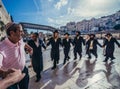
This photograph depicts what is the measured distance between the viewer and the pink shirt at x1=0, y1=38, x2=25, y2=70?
8.42 feet

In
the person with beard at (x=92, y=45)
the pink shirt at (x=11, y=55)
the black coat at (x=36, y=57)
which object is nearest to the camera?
the pink shirt at (x=11, y=55)

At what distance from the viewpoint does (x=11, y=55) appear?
8.80 ft

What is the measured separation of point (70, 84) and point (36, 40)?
2065 millimetres

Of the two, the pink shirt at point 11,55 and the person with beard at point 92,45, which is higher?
the pink shirt at point 11,55

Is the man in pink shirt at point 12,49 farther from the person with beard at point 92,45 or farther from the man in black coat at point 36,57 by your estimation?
A: the person with beard at point 92,45

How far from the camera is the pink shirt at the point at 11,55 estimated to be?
8.42ft

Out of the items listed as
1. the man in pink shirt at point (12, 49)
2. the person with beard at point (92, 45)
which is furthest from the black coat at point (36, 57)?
the person with beard at point (92, 45)

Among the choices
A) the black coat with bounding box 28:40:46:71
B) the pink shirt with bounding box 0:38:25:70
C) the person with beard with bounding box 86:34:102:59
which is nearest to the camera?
the pink shirt with bounding box 0:38:25:70

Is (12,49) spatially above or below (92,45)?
above

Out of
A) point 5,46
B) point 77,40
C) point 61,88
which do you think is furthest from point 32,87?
point 77,40

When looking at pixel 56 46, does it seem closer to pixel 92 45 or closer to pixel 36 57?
pixel 36 57

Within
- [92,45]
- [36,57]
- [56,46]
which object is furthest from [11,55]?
[92,45]

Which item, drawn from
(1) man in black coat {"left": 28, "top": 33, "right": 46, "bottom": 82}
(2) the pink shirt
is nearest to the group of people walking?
(1) man in black coat {"left": 28, "top": 33, "right": 46, "bottom": 82}

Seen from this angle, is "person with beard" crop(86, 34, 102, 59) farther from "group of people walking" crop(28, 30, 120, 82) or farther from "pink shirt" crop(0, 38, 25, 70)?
"pink shirt" crop(0, 38, 25, 70)
